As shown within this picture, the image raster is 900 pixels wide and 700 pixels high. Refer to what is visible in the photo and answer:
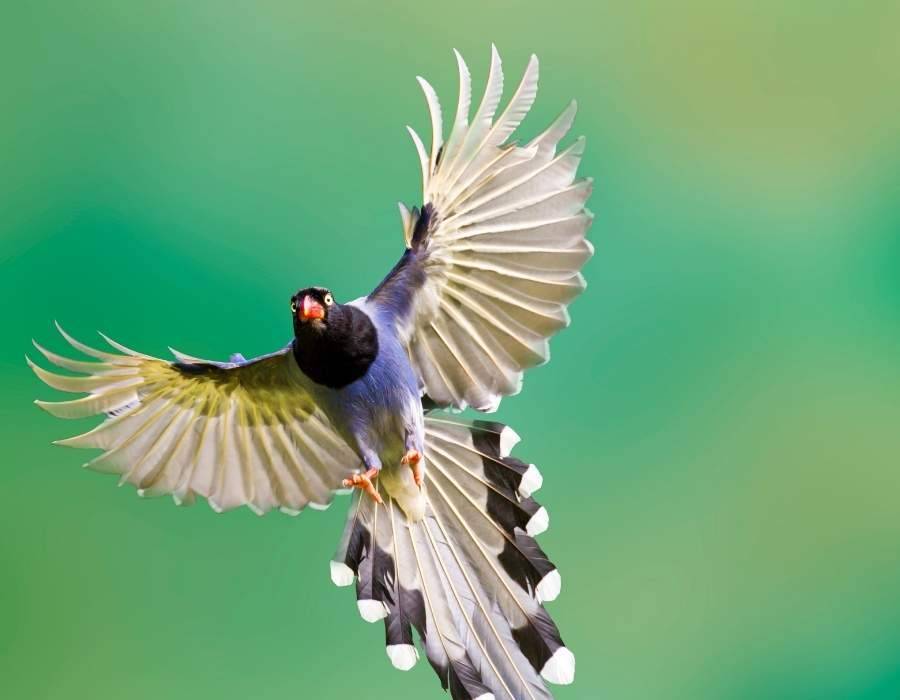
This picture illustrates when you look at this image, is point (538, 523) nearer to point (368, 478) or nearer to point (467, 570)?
point (467, 570)

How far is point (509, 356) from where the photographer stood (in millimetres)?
2480

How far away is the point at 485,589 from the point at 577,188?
2.73 feet

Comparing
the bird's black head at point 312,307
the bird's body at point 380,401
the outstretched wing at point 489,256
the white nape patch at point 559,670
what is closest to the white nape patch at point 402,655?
the white nape patch at point 559,670

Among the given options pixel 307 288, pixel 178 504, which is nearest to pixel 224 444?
pixel 178 504

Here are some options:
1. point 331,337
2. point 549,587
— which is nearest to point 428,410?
point 331,337

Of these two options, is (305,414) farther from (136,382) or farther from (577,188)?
(577,188)

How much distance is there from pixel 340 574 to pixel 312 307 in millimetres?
580

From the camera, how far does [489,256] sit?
8.09 feet

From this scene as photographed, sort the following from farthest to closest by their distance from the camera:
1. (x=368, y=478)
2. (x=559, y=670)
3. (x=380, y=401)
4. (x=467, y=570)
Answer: (x=467, y=570), (x=559, y=670), (x=380, y=401), (x=368, y=478)

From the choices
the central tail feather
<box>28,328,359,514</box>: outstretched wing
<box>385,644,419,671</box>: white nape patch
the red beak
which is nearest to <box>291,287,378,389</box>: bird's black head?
the red beak

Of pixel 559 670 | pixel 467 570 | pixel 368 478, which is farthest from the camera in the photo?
pixel 467 570

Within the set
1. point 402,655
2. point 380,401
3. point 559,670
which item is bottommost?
point 402,655

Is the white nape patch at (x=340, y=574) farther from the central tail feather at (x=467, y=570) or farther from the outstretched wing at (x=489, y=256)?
the outstretched wing at (x=489, y=256)

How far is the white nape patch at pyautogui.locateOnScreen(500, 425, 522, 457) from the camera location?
8.45ft
